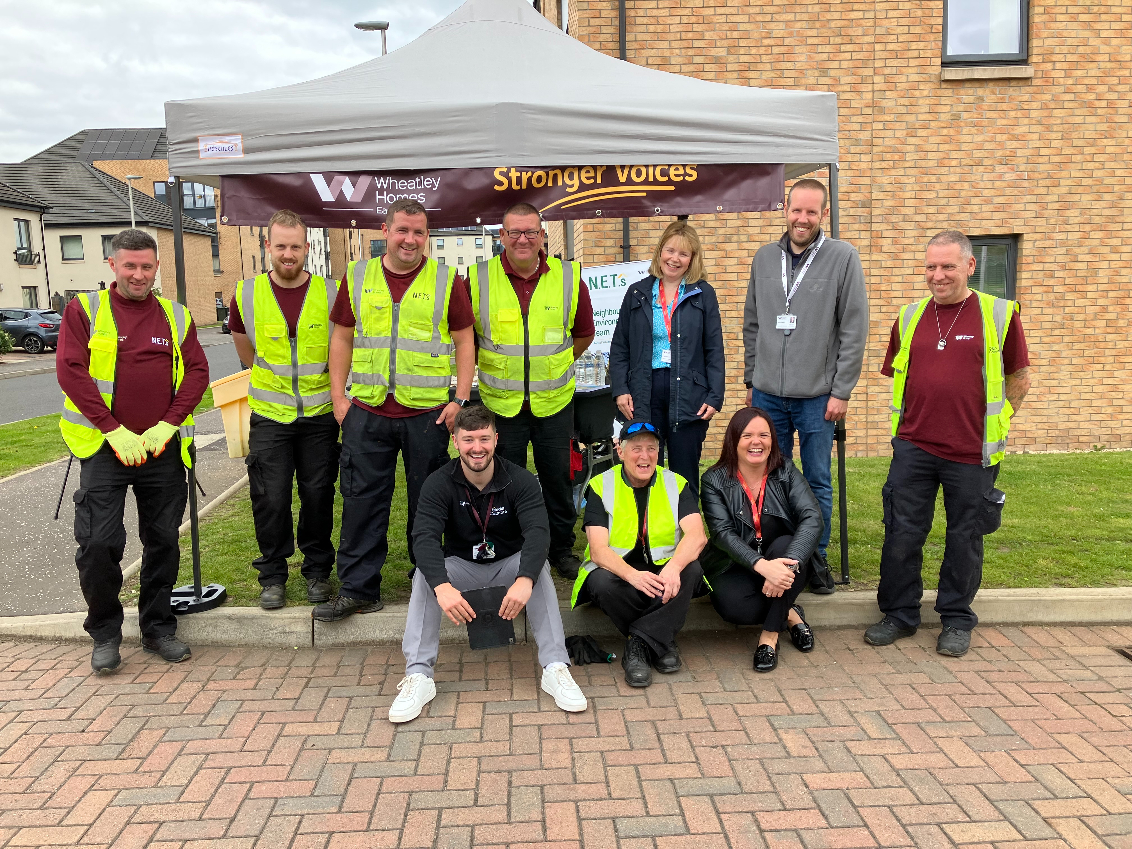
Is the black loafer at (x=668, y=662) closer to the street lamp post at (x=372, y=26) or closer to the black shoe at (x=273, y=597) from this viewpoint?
the black shoe at (x=273, y=597)

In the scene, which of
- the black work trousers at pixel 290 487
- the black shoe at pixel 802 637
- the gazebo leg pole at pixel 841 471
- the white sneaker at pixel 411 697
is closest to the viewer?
the white sneaker at pixel 411 697

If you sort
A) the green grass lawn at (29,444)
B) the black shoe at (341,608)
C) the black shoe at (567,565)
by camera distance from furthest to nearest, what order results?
1. the green grass lawn at (29,444)
2. the black shoe at (567,565)
3. the black shoe at (341,608)

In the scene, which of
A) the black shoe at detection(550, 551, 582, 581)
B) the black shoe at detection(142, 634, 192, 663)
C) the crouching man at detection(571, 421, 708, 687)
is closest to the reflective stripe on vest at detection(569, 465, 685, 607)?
the crouching man at detection(571, 421, 708, 687)

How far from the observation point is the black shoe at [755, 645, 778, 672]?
397 centimetres

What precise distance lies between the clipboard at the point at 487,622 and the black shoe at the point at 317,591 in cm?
117

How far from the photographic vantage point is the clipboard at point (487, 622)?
3742 mm

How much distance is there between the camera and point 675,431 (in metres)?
4.60

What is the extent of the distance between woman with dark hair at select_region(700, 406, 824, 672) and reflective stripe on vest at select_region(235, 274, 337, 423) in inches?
83.8

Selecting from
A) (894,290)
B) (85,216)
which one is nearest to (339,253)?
(85,216)

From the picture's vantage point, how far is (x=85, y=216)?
4872cm

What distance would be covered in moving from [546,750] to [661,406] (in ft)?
6.60

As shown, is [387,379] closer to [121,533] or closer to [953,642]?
[121,533]

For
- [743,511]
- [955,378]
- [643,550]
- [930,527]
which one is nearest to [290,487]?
[643,550]

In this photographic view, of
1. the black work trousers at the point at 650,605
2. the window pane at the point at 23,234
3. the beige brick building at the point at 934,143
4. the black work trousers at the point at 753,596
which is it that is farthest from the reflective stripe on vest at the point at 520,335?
the window pane at the point at 23,234
